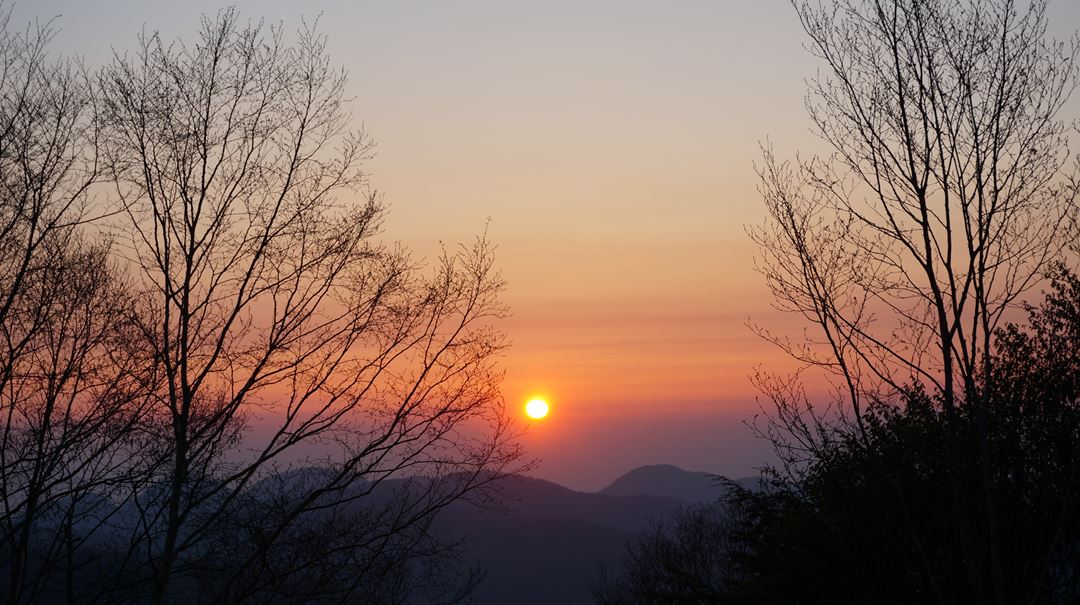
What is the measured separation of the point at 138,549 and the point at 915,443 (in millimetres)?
13536

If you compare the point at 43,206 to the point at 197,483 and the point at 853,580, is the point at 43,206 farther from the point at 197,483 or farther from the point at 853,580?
the point at 853,580

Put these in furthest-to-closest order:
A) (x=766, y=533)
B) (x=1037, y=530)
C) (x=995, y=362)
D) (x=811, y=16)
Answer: (x=766, y=533)
(x=995, y=362)
(x=1037, y=530)
(x=811, y=16)

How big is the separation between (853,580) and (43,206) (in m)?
16.2

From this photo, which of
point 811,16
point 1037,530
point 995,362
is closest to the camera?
point 811,16

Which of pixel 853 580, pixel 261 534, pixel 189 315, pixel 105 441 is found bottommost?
pixel 853 580

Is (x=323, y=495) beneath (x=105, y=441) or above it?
beneath

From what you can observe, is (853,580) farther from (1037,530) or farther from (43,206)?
(43,206)

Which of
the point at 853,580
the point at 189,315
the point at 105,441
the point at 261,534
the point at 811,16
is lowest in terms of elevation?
the point at 853,580

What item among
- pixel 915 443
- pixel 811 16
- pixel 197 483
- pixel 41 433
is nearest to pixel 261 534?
pixel 197 483

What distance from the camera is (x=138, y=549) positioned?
41.7ft

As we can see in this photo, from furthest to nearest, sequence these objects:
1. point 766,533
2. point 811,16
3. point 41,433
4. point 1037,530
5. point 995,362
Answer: point 766,533
point 995,362
point 41,433
point 1037,530
point 811,16

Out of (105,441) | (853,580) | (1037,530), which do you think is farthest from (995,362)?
(105,441)

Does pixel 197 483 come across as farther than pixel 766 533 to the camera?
→ No

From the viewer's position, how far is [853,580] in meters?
19.2
